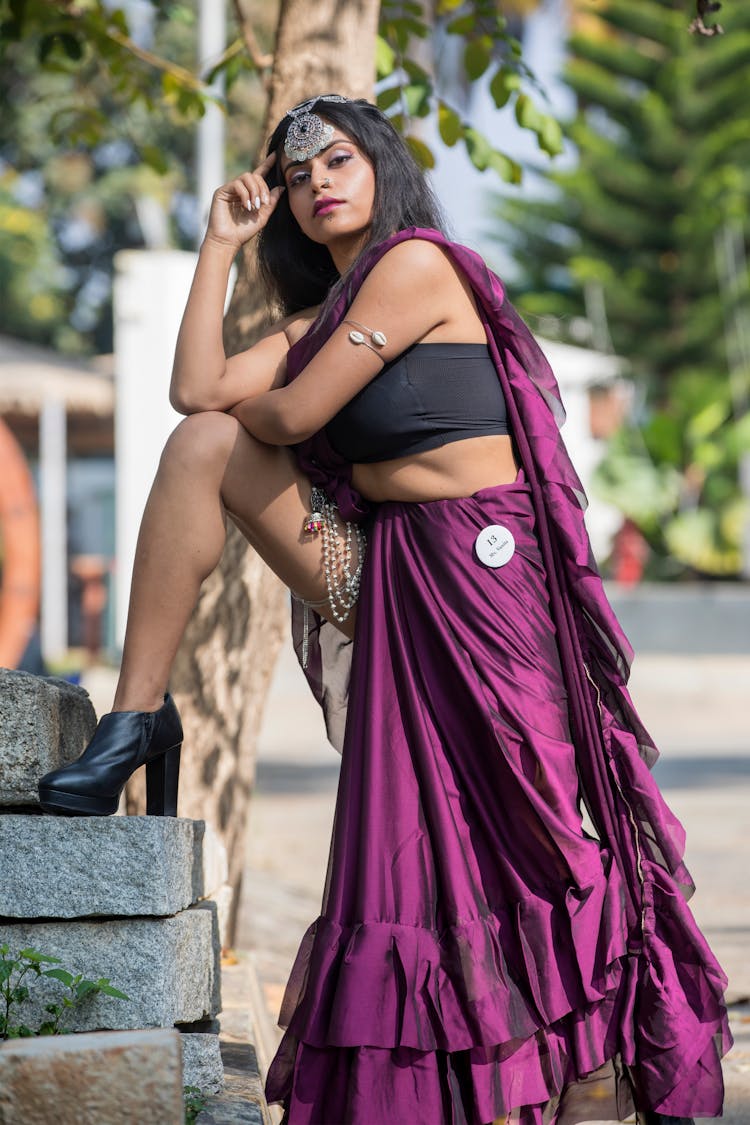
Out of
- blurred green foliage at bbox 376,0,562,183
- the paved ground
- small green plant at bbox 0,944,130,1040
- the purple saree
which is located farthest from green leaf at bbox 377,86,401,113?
small green plant at bbox 0,944,130,1040

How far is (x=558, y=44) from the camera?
22891mm

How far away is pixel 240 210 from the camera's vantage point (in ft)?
9.87

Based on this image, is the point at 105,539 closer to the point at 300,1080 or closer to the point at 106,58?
the point at 106,58

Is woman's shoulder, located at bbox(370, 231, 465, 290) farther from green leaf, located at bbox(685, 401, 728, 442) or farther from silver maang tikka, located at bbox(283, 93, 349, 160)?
green leaf, located at bbox(685, 401, 728, 442)

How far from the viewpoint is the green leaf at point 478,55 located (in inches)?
176

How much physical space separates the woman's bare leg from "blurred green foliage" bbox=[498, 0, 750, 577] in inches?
689

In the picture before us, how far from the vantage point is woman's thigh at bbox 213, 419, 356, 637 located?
272cm

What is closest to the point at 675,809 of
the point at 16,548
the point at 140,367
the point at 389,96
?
the point at 389,96

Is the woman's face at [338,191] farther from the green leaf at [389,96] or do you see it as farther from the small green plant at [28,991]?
the green leaf at [389,96]

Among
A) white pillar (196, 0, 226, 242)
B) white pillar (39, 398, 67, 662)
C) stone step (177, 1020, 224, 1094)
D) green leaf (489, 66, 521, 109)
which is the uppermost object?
white pillar (196, 0, 226, 242)

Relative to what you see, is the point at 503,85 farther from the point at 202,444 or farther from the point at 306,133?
the point at 202,444

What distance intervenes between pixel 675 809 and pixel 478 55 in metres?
4.64

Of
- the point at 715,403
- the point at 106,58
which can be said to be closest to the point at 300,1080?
the point at 106,58

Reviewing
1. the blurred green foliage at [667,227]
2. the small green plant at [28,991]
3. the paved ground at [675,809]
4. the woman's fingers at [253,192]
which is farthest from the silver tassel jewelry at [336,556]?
the blurred green foliage at [667,227]
